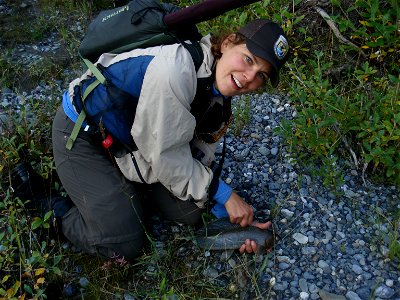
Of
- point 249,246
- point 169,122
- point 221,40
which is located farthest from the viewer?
point 249,246

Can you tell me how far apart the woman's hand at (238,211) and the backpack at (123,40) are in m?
0.87

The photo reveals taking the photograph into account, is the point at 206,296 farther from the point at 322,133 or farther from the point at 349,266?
the point at 322,133

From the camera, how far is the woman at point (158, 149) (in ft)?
10.6

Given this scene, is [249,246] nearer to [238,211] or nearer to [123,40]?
[238,211]

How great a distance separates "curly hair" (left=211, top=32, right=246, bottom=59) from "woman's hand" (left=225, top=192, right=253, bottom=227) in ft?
3.61

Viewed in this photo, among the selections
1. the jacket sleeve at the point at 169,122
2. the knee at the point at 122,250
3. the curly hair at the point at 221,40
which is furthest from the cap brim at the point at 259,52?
the knee at the point at 122,250

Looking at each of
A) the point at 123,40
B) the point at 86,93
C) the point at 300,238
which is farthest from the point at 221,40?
the point at 300,238

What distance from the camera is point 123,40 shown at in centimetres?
354

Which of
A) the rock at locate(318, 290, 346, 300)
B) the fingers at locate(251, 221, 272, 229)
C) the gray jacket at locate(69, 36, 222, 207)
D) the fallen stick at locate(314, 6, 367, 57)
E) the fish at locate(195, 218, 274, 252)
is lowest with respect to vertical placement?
the rock at locate(318, 290, 346, 300)

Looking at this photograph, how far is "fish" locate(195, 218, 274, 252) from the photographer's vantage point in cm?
373

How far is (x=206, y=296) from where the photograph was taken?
352 centimetres

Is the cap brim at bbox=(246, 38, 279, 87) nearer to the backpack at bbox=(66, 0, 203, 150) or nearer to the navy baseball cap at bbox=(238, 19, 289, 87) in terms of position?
the navy baseball cap at bbox=(238, 19, 289, 87)

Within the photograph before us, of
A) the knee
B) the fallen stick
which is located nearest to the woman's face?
the knee

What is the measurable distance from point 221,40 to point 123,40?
704mm
